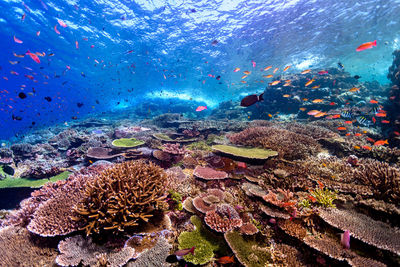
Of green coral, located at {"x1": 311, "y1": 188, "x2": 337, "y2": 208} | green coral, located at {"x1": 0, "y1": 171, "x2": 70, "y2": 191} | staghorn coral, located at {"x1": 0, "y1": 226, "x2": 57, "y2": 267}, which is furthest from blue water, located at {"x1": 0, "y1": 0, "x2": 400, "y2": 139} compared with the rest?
green coral, located at {"x1": 311, "y1": 188, "x2": 337, "y2": 208}

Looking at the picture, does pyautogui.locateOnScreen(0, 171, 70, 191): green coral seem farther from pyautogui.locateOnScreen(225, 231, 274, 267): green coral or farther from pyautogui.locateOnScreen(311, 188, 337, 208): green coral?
pyautogui.locateOnScreen(311, 188, 337, 208): green coral

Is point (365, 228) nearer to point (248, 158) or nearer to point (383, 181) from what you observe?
point (383, 181)

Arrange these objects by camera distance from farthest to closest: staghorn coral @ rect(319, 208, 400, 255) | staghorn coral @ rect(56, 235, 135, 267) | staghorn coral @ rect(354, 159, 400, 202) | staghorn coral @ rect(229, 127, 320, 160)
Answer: staghorn coral @ rect(229, 127, 320, 160)
staghorn coral @ rect(354, 159, 400, 202)
staghorn coral @ rect(56, 235, 135, 267)
staghorn coral @ rect(319, 208, 400, 255)

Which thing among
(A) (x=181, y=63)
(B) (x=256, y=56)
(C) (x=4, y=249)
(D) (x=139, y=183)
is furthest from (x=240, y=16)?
(C) (x=4, y=249)

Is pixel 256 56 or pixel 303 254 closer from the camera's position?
pixel 303 254

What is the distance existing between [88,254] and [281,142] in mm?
6799

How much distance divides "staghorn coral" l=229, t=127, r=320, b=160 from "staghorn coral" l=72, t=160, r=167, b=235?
4618 mm

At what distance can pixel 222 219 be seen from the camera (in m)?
3.28

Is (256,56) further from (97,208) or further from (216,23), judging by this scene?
(97,208)

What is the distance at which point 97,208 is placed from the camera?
3.11 metres

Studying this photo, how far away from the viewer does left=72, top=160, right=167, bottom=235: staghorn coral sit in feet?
9.73

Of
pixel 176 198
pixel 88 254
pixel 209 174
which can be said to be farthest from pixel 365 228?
pixel 88 254

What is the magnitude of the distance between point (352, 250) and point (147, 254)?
3.46 m

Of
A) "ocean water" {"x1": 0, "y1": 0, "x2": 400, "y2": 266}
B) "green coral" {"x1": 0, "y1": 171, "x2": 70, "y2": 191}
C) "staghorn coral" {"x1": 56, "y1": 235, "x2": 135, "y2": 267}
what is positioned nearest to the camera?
"staghorn coral" {"x1": 56, "y1": 235, "x2": 135, "y2": 267}
